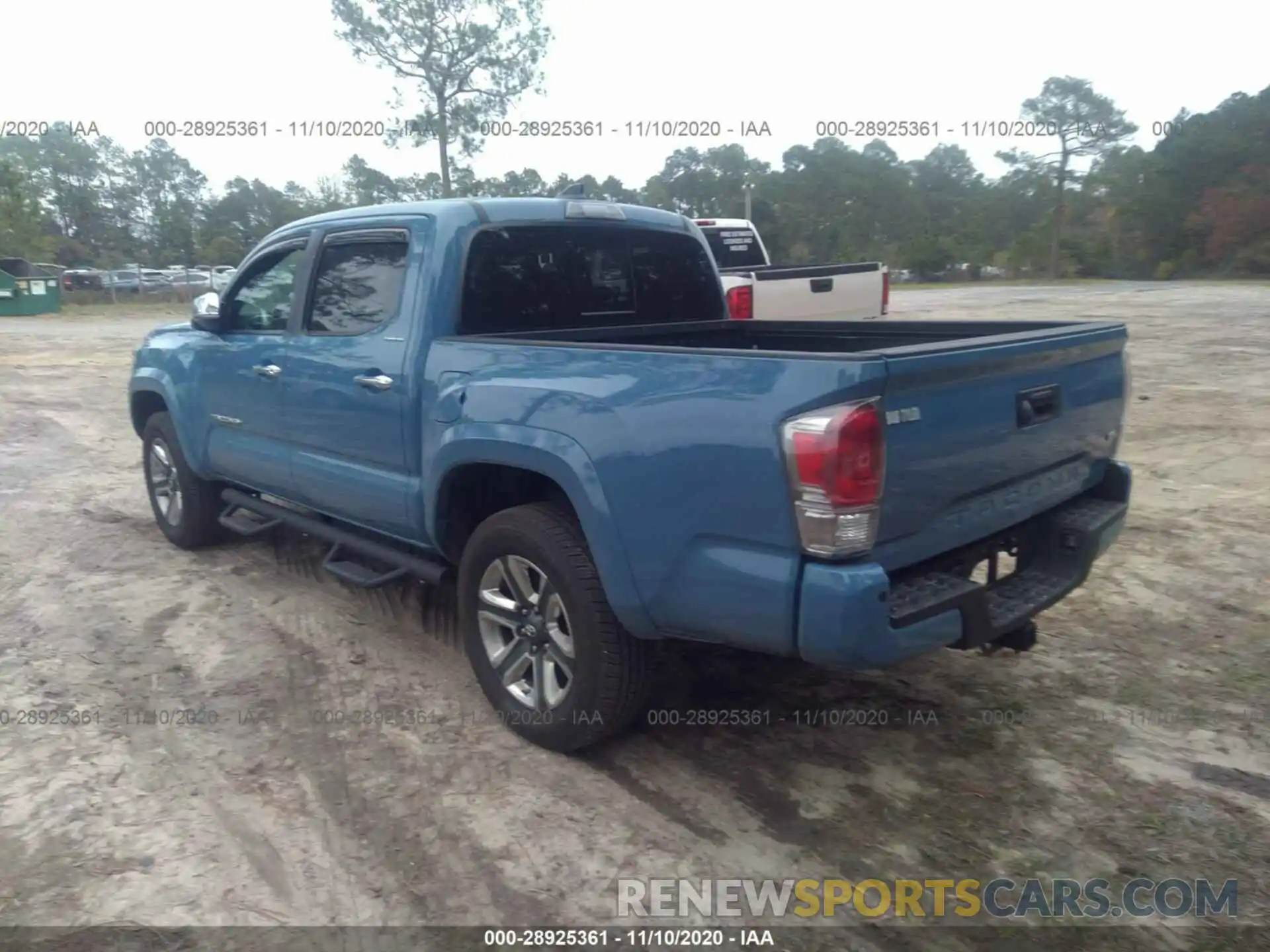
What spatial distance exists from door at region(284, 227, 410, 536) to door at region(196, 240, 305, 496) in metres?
0.17

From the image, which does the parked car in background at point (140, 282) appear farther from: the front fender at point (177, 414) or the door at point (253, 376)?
the door at point (253, 376)

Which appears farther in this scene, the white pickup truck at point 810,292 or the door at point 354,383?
the white pickup truck at point 810,292

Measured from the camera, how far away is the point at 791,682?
4367 mm

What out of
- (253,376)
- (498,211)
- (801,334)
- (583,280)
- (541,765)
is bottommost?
(541,765)

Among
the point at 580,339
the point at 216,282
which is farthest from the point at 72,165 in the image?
the point at 580,339

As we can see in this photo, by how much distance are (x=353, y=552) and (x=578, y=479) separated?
1999 mm

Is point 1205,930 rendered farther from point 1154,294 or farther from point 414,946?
point 1154,294

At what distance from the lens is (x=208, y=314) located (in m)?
5.47

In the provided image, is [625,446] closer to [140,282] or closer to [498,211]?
[498,211]

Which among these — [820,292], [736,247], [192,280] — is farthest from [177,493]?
[192,280]

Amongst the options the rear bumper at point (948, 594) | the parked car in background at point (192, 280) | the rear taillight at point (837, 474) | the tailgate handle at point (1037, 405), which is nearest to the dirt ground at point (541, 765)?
the rear bumper at point (948, 594)

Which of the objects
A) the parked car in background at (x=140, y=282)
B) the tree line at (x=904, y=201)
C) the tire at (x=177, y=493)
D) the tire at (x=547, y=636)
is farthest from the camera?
the tree line at (x=904, y=201)

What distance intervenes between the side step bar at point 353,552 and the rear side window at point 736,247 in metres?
10.7

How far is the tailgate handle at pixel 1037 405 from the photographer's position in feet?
11.0
